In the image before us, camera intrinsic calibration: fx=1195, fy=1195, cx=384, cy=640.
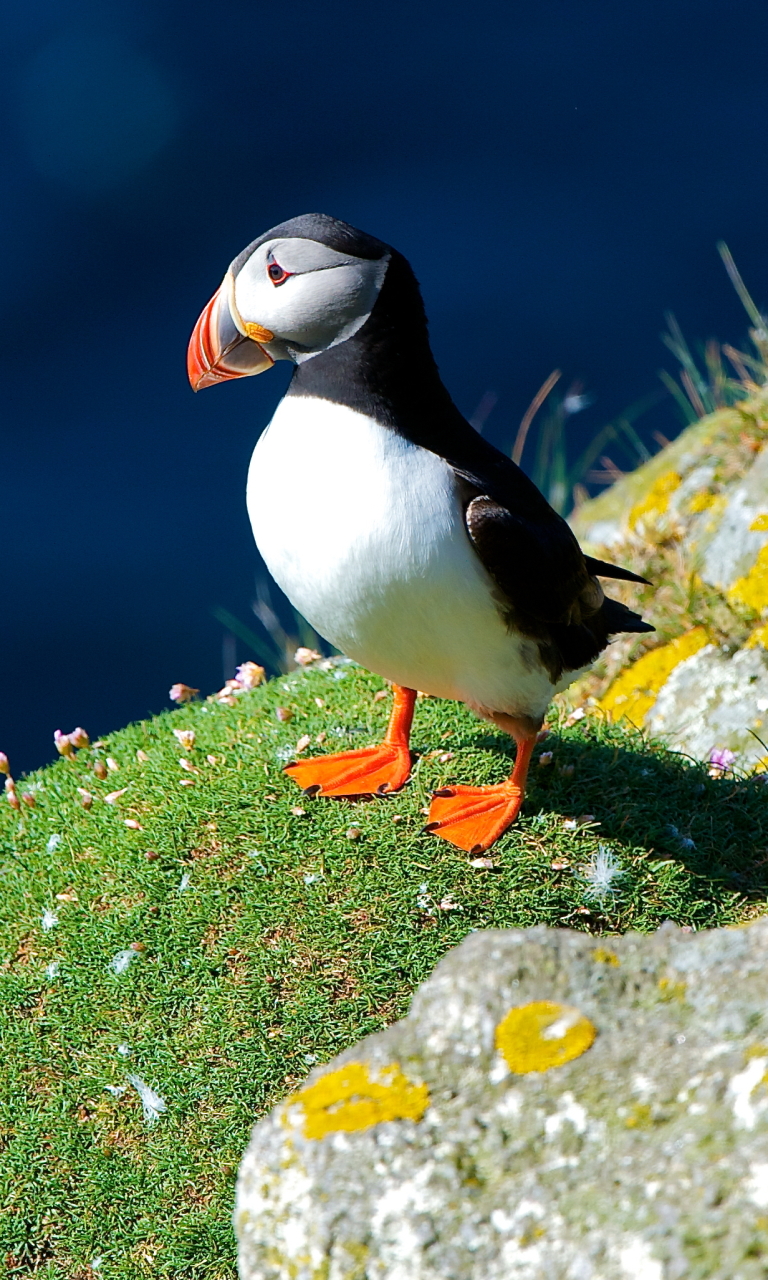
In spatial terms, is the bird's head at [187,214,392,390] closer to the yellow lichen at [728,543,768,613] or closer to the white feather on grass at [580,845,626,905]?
the white feather on grass at [580,845,626,905]

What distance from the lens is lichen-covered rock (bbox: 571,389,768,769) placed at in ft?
15.9

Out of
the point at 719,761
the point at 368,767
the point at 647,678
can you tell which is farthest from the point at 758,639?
the point at 368,767

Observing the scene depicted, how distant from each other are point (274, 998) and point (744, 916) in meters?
1.42

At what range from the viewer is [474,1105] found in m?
1.77

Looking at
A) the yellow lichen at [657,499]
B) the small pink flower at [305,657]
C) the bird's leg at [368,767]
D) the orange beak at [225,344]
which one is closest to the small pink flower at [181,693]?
the small pink flower at [305,657]

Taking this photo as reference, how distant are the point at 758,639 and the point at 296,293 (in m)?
2.64

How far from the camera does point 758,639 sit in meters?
4.95

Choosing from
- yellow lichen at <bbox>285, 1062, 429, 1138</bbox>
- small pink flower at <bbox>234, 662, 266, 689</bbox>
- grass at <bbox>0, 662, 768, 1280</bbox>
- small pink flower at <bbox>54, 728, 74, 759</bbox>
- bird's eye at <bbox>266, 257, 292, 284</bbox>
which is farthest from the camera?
small pink flower at <bbox>234, 662, 266, 689</bbox>

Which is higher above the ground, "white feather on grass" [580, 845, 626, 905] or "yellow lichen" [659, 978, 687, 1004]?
"yellow lichen" [659, 978, 687, 1004]

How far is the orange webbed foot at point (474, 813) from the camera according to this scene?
3.52 m

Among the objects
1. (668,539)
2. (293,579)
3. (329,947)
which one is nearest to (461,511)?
(293,579)

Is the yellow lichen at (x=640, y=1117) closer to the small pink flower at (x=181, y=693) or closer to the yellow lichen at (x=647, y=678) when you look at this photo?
the small pink flower at (x=181, y=693)

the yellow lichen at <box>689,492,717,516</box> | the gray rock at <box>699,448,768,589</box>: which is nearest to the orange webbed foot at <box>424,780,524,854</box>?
the gray rock at <box>699,448,768,589</box>

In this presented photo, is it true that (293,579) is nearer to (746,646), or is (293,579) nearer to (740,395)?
(746,646)
